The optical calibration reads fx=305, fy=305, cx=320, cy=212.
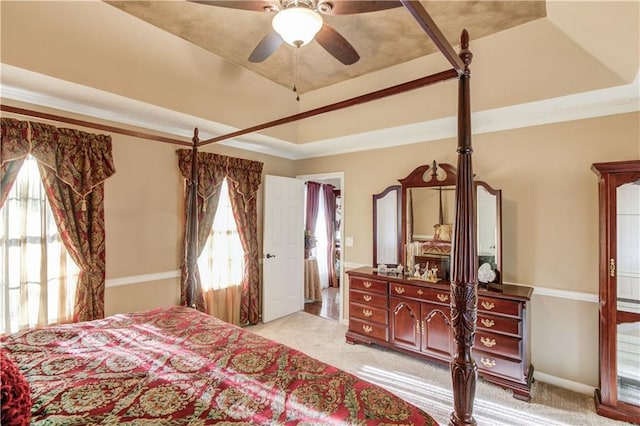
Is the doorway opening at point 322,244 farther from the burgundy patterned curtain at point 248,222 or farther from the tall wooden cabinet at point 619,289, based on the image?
the tall wooden cabinet at point 619,289

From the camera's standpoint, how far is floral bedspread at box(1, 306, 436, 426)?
113 centimetres

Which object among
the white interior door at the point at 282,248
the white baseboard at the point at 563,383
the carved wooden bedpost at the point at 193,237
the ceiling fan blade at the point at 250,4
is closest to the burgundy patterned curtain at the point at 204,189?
the carved wooden bedpost at the point at 193,237

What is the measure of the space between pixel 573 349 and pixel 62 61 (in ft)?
15.6

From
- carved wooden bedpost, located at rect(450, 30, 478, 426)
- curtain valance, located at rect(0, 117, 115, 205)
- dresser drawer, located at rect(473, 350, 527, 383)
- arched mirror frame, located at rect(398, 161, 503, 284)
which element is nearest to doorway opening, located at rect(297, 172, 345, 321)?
arched mirror frame, located at rect(398, 161, 503, 284)

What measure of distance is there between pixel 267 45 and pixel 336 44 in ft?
1.65

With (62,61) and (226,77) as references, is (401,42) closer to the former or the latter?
(226,77)

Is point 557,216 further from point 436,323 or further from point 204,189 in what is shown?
point 204,189

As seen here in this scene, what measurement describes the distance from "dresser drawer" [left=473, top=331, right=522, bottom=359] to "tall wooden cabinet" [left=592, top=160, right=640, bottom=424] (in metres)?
0.57

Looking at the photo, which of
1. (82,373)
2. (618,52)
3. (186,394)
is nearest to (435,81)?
(618,52)

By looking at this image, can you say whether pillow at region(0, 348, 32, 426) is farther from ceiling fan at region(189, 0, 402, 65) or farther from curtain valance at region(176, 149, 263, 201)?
curtain valance at region(176, 149, 263, 201)

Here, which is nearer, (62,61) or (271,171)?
(62,61)

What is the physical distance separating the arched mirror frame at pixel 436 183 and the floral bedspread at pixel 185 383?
89.0 inches

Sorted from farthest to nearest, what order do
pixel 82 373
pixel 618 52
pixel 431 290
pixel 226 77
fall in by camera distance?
pixel 226 77 < pixel 431 290 < pixel 618 52 < pixel 82 373

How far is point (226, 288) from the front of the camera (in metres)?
3.86
